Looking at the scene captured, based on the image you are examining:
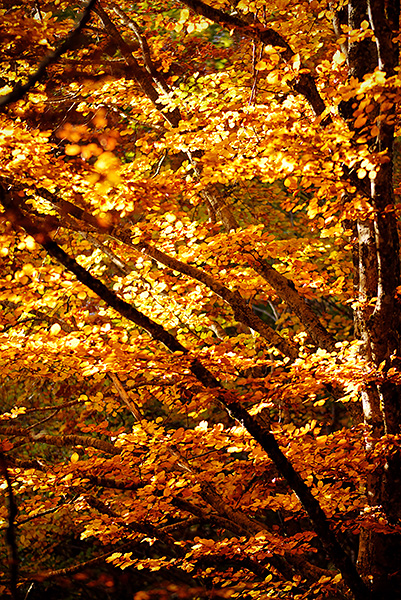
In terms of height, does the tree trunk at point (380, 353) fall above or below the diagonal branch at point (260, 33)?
below

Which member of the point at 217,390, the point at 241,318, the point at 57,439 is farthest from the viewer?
the point at 241,318

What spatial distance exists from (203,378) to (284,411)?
4.51 m

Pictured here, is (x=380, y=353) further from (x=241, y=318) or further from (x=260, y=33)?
(x=260, y=33)

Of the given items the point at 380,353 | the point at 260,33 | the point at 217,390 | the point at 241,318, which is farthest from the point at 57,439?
the point at 260,33

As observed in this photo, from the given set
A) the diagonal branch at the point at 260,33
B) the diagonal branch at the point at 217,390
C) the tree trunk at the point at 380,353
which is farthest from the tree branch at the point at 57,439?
the diagonal branch at the point at 260,33

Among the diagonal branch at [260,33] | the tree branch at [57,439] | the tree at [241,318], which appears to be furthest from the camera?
the tree branch at [57,439]

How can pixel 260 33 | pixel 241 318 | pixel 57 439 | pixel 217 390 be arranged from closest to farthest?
pixel 217 390, pixel 260 33, pixel 57 439, pixel 241 318

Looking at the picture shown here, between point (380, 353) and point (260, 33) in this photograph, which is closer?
point (260, 33)

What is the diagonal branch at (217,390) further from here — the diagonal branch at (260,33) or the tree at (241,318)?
the diagonal branch at (260,33)

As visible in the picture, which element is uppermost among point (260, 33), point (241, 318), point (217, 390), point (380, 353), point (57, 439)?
point (260, 33)

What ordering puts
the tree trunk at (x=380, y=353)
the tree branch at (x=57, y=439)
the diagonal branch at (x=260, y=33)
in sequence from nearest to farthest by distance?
the diagonal branch at (x=260, y=33)
the tree trunk at (x=380, y=353)
the tree branch at (x=57, y=439)

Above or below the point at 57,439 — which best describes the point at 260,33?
above

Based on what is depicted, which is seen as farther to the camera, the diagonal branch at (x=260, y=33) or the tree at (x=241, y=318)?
the diagonal branch at (x=260, y=33)

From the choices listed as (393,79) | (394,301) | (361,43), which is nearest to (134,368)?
(394,301)
